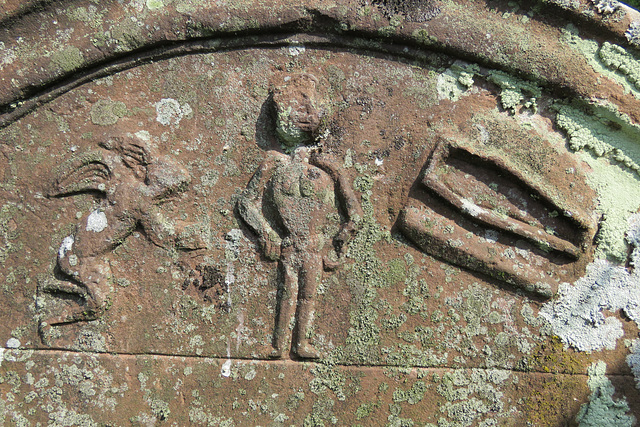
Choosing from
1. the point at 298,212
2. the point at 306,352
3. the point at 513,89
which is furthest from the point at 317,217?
the point at 513,89

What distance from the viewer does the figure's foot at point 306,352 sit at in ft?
8.08

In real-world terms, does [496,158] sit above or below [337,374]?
above

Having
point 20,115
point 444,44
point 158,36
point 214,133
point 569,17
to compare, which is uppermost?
point 569,17

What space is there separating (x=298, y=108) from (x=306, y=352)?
128 centimetres

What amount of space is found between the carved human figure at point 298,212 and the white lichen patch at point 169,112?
52cm

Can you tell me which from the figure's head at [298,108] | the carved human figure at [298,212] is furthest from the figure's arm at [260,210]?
the figure's head at [298,108]

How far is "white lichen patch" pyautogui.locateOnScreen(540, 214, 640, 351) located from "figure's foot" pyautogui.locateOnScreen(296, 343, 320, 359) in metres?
1.21

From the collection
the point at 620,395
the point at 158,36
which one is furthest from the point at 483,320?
the point at 158,36

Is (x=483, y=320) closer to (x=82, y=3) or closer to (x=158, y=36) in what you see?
(x=158, y=36)

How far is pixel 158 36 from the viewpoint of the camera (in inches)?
99.0

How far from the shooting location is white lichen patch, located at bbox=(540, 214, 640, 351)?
249cm

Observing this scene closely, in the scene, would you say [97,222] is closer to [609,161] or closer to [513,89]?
[513,89]

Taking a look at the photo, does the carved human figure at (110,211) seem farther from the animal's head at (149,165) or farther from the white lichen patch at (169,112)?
the white lichen patch at (169,112)

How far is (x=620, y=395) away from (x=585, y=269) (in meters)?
0.67
